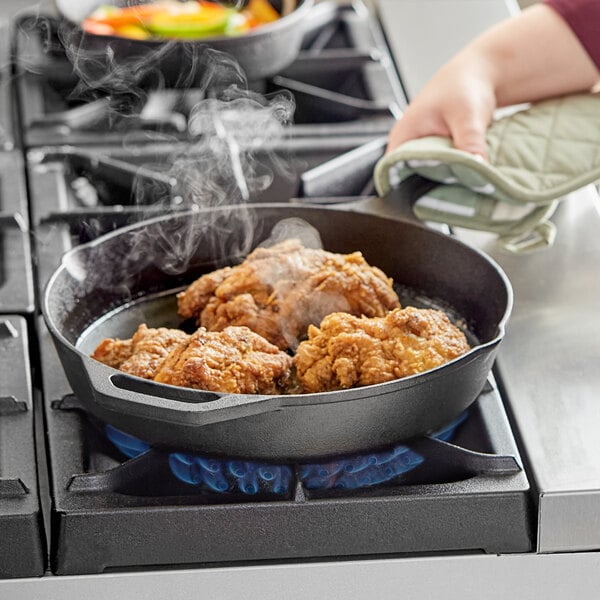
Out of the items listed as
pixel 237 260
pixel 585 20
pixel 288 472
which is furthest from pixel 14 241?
pixel 585 20

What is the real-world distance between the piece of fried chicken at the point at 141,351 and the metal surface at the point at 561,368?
15.3 inches

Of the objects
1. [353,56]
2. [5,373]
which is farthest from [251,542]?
[353,56]

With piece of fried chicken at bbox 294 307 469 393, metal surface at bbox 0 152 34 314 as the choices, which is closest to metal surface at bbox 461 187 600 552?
piece of fried chicken at bbox 294 307 469 393

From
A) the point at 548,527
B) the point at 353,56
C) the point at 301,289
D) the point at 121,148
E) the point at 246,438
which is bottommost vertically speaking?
the point at 548,527

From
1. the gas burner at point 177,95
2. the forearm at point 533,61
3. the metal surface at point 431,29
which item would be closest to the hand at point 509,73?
the forearm at point 533,61

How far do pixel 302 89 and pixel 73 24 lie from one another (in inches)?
16.1

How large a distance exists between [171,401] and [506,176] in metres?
0.70

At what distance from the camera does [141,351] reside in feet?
3.84

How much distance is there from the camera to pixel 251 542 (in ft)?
3.50

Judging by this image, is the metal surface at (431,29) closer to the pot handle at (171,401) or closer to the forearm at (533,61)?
the forearm at (533,61)

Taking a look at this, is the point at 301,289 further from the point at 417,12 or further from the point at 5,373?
the point at 417,12

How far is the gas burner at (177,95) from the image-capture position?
1819 mm

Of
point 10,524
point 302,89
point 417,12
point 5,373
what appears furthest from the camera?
point 417,12

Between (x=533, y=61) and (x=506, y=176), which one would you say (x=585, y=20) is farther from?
(x=506, y=176)
